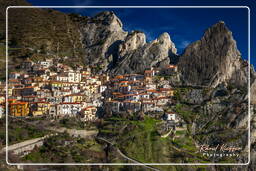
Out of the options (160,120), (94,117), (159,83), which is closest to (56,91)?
(94,117)

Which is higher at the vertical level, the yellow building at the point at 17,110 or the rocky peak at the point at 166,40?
the rocky peak at the point at 166,40

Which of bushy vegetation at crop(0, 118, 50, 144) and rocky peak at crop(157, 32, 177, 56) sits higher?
rocky peak at crop(157, 32, 177, 56)

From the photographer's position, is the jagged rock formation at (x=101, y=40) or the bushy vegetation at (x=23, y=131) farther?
the jagged rock formation at (x=101, y=40)

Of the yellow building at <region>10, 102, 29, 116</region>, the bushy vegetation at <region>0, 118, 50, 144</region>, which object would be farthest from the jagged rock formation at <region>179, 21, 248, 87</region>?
the yellow building at <region>10, 102, 29, 116</region>

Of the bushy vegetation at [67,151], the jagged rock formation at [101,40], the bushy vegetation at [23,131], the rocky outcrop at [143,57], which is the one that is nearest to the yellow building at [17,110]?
the bushy vegetation at [23,131]

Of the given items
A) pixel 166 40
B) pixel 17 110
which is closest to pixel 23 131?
pixel 17 110

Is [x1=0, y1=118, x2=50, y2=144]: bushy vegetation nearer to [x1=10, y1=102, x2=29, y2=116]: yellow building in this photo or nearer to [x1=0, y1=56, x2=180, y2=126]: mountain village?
[x1=10, y1=102, x2=29, y2=116]: yellow building

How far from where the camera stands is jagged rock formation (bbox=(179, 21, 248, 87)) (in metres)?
18.3

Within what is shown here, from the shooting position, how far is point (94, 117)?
47.8 ft

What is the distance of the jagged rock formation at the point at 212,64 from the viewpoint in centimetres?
1829

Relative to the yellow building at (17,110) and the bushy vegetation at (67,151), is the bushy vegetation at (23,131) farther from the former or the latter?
the bushy vegetation at (67,151)

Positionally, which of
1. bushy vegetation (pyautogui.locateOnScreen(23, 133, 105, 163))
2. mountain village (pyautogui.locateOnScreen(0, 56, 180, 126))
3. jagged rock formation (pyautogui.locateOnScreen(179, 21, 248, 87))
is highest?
jagged rock formation (pyautogui.locateOnScreen(179, 21, 248, 87))

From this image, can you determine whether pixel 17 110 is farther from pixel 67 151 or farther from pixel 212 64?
pixel 212 64

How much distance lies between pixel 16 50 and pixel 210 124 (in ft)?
53.8
